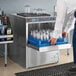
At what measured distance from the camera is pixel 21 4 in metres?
4.58

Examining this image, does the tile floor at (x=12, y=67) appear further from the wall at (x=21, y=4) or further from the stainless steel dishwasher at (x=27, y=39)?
the wall at (x=21, y=4)

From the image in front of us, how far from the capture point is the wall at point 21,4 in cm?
440

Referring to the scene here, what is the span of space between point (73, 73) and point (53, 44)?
152 centimetres

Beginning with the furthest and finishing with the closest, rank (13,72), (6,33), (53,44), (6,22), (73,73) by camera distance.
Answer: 1. (6,22)
2. (6,33)
3. (13,72)
4. (53,44)
5. (73,73)

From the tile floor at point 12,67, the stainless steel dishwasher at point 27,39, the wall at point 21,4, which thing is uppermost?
the wall at point 21,4

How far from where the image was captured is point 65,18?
5.66 feet

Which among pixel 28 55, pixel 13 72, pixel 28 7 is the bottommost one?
pixel 13 72

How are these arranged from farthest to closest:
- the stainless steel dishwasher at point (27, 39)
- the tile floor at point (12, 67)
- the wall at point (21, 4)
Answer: the wall at point (21, 4)
the stainless steel dishwasher at point (27, 39)
the tile floor at point (12, 67)

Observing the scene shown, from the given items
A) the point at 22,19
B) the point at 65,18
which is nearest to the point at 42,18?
the point at 22,19

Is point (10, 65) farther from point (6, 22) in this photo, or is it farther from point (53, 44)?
point (53, 44)

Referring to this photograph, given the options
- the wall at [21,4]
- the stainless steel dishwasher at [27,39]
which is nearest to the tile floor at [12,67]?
the stainless steel dishwasher at [27,39]

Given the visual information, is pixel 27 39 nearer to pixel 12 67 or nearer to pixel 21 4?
pixel 12 67

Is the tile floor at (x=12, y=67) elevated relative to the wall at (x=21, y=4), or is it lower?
lower

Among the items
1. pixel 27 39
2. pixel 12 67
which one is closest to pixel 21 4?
pixel 27 39
